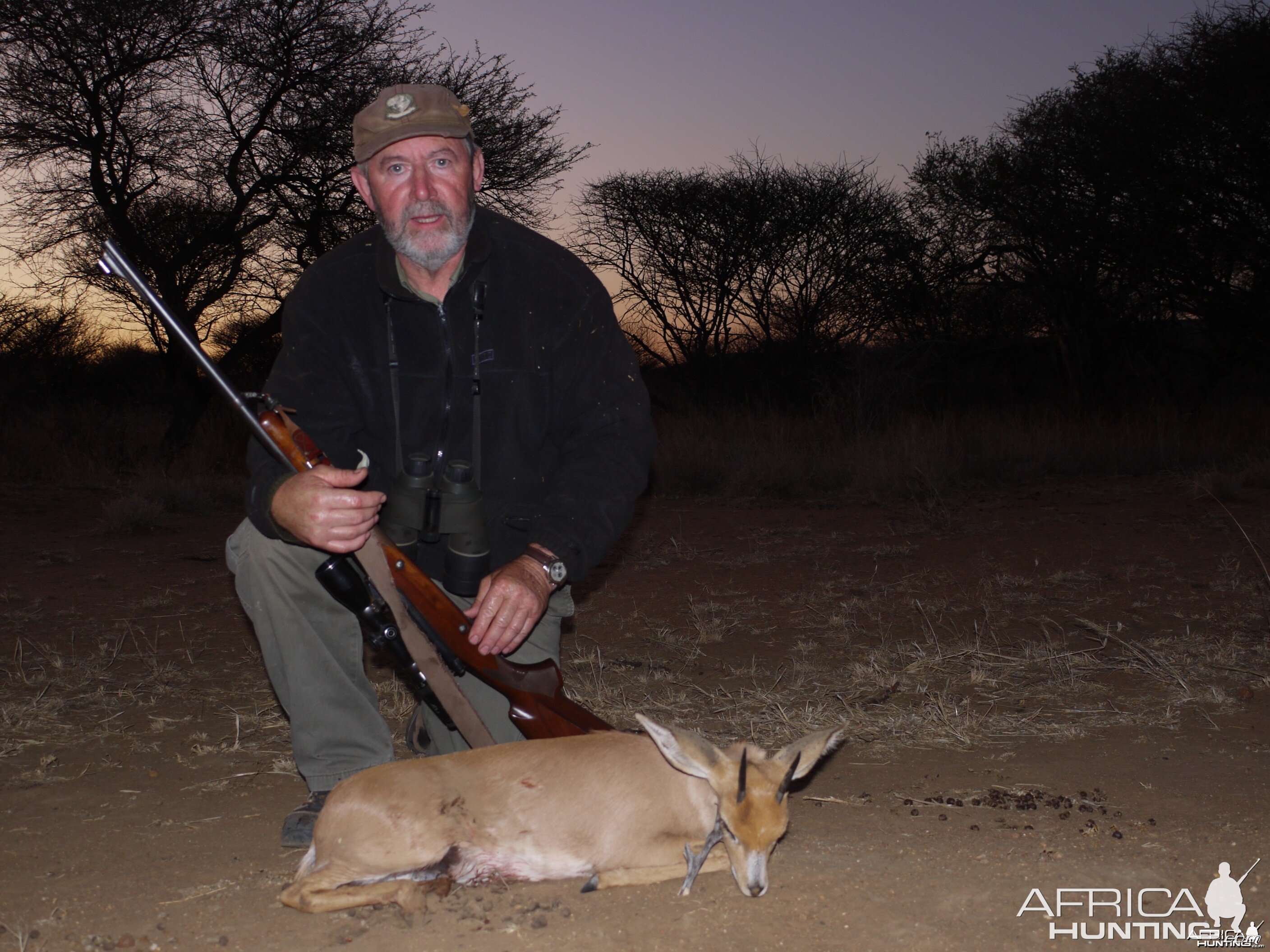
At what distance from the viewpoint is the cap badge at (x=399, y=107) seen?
284 centimetres

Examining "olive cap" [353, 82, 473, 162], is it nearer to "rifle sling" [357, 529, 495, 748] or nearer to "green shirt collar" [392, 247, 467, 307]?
"green shirt collar" [392, 247, 467, 307]

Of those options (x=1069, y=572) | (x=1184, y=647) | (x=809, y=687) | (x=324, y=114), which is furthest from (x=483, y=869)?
(x=324, y=114)

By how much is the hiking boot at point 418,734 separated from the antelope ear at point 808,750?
1.35 metres

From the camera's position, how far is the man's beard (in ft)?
9.39

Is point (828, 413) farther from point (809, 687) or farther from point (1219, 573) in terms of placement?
point (809, 687)

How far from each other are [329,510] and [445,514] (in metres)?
0.34

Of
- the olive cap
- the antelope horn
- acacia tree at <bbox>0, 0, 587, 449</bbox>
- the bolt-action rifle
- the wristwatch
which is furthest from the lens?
→ acacia tree at <bbox>0, 0, 587, 449</bbox>

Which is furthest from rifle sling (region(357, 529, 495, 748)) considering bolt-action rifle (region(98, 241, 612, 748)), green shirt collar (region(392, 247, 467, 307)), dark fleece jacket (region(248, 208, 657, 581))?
green shirt collar (region(392, 247, 467, 307))

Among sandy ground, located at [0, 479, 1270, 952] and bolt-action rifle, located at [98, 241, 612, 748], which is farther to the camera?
bolt-action rifle, located at [98, 241, 612, 748]

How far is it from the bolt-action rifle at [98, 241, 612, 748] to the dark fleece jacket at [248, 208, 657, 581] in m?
0.40

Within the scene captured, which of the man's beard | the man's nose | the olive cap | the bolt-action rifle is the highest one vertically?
the olive cap

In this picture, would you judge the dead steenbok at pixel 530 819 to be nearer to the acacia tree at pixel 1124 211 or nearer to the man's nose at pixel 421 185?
the man's nose at pixel 421 185

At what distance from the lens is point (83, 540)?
24.2 feet

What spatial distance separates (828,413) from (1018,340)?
5254 millimetres
